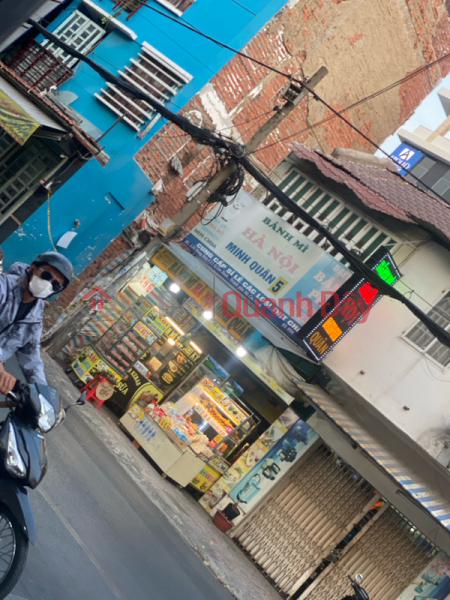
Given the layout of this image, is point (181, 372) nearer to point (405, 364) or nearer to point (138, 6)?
point (405, 364)

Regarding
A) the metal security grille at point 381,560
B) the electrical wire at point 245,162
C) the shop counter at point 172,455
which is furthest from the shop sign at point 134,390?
the electrical wire at point 245,162

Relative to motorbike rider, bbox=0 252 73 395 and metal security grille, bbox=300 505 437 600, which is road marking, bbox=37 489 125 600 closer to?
motorbike rider, bbox=0 252 73 395

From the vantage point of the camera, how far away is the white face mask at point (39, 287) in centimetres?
427

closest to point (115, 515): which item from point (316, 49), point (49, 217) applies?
point (49, 217)

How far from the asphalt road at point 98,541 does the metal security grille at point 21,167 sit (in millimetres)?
6473

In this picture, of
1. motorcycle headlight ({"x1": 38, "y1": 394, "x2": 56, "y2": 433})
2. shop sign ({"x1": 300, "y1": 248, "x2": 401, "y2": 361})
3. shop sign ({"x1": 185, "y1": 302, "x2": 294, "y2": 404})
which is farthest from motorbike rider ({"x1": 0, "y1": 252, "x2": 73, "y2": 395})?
shop sign ({"x1": 185, "y1": 302, "x2": 294, "y2": 404})

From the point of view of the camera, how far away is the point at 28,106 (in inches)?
462

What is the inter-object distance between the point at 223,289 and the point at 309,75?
7844 mm

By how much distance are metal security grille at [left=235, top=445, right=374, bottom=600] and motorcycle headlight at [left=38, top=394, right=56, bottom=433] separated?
970cm

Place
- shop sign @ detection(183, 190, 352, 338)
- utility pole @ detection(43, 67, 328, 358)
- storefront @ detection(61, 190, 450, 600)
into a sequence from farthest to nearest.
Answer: storefront @ detection(61, 190, 450, 600) < shop sign @ detection(183, 190, 352, 338) < utility pole @ detection(43, 67, 328, 358)

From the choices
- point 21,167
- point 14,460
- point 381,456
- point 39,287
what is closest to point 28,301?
point 39,287

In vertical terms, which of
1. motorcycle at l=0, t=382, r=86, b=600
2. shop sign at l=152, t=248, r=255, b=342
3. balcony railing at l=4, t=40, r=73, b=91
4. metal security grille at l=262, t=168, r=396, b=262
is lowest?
motorcycle at l=0, t=382, r=86, b=600

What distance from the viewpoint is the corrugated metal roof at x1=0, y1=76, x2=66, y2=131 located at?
37.1 feet

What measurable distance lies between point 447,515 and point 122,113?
11.7m
